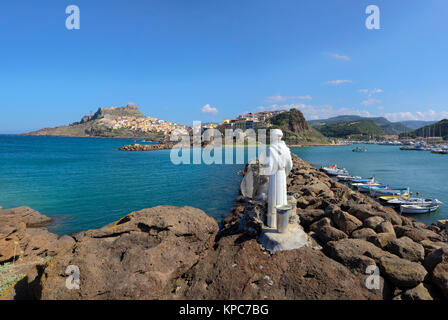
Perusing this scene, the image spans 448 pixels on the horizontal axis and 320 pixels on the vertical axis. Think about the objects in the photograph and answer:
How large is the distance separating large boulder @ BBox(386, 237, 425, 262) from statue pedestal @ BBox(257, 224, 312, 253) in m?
2.42

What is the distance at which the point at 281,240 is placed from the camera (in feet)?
20.1

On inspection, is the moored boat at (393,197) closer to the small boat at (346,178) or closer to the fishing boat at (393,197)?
the fishing boat at (393,197)

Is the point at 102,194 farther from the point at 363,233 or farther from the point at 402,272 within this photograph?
the point at 402,272

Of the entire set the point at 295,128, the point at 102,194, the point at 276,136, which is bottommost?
the point at 102,194

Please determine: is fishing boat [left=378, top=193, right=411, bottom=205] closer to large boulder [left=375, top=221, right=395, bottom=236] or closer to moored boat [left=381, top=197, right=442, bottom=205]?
moored boat [left=381, top=197, right=442, bottom=205]

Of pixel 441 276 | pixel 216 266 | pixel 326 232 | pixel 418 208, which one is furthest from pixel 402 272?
pixel 418 208

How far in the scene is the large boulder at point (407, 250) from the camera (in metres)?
6.11

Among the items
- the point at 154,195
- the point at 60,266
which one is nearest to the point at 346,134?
the point at 154,195

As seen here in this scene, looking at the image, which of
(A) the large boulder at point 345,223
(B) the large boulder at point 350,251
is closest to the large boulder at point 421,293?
(B) the large boulder at point 350,251

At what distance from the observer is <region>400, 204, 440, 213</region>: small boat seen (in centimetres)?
1752

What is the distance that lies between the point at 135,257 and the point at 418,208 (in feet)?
69.3

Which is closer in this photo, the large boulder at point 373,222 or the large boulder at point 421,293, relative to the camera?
the large boulder at point 421,293

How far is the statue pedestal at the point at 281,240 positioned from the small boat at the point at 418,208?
53.4 feet

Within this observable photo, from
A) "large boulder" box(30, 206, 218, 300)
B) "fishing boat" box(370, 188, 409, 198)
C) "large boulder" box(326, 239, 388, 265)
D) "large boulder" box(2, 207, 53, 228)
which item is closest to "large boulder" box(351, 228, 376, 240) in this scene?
"large boulder" box(326, 239, 388, 265)
